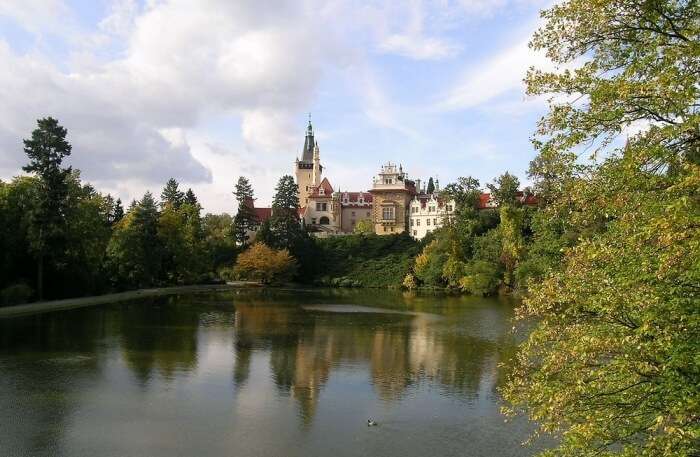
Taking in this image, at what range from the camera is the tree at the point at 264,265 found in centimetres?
6241

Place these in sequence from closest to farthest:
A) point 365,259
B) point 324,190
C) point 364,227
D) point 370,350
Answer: point 370,350 → point 365,259 → point 364,227 → point 324,190

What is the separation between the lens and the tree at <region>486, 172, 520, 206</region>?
63.4 m

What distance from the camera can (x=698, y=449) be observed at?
21.2 feet

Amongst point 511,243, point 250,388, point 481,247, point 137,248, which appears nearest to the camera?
point 250,388

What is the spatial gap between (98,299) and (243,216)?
3606 cm

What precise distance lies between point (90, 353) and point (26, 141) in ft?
65.7

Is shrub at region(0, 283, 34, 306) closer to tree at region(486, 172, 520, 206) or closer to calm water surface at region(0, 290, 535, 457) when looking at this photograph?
calm water surface at region(0, 290, 535, 457)

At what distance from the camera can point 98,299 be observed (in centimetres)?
3997

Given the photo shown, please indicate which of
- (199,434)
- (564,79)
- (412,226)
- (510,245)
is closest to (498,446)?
(199,434)

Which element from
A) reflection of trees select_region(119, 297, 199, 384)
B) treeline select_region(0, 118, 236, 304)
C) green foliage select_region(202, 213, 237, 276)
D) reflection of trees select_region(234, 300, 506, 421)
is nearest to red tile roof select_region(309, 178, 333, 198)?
green foliage select_region(202, 213, 237, 276)

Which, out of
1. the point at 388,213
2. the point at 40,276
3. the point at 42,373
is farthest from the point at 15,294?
the point at 388,213

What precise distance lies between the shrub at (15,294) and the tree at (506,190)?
45.8 metres

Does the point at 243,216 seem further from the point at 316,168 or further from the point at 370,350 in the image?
the point at 370,350

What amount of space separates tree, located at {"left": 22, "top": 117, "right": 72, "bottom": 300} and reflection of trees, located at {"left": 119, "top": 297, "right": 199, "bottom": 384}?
18.8ft
